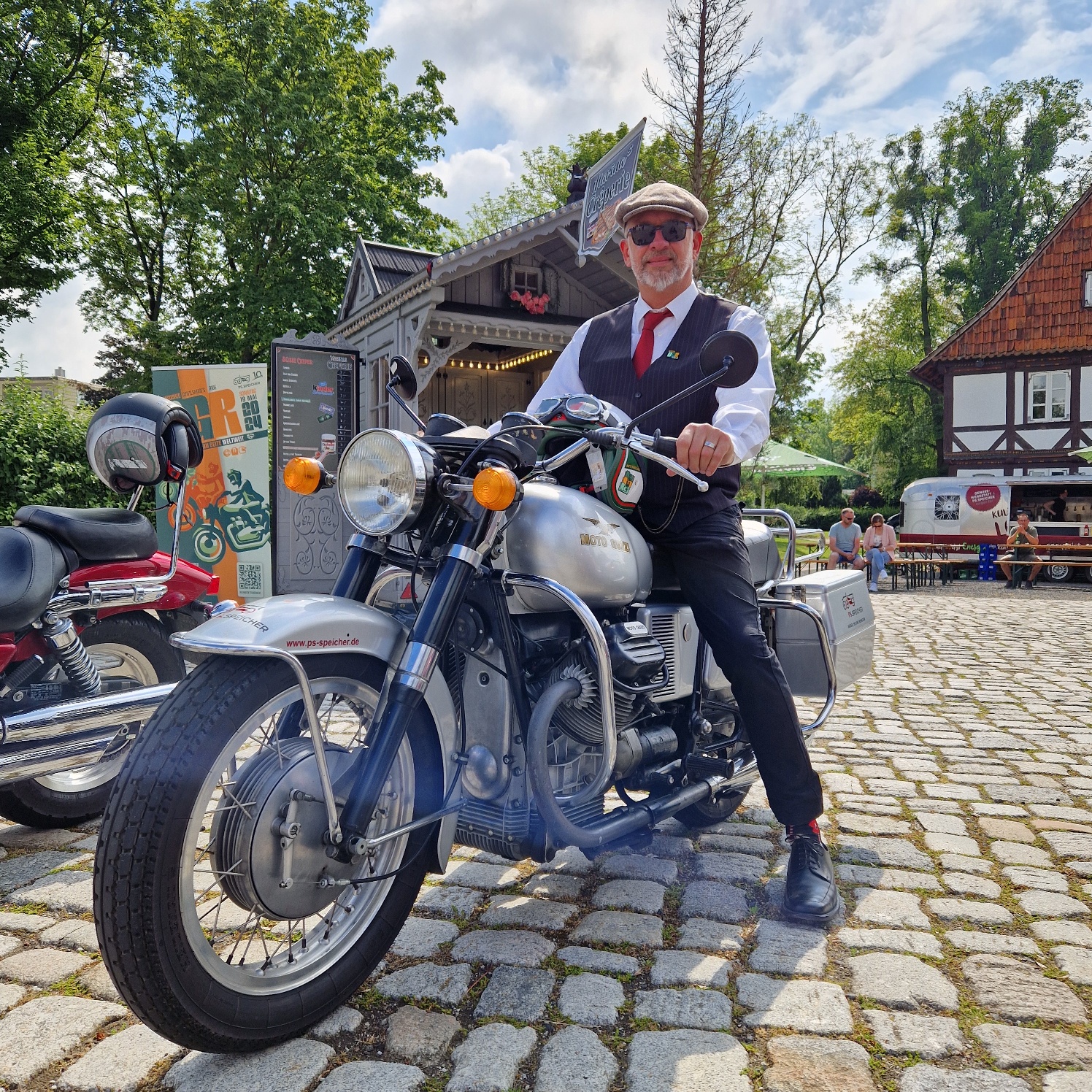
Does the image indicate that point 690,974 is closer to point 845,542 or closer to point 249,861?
point 249,861

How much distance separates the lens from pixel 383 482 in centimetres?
214

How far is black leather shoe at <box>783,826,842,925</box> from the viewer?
8.82ft

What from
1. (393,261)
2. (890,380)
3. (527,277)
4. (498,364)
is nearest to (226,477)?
(527,277)

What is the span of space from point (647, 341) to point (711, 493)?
62 centimetres

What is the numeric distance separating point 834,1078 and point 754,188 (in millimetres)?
25196

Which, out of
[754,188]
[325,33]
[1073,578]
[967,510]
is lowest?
[1073,578]

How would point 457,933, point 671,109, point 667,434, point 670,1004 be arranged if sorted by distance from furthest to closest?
point 671,109
point 667,434
point 457,933
point 670,1004

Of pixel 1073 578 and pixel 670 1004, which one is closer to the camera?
pixel 670 1004

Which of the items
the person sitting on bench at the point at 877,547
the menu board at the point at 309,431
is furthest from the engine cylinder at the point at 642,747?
the person sitting on bench at the point at 877,547

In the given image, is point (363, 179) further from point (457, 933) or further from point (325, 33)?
point (457, 933)

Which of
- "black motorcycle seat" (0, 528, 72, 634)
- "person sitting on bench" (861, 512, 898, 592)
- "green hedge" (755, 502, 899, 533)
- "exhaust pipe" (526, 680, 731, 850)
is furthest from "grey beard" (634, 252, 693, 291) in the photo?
"green hedge" (755, 502, 899, 533)

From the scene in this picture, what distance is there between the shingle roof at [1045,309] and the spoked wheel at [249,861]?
31.4 metres

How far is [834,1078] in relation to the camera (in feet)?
6.31

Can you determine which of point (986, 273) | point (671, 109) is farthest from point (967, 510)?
point (986, 273)
